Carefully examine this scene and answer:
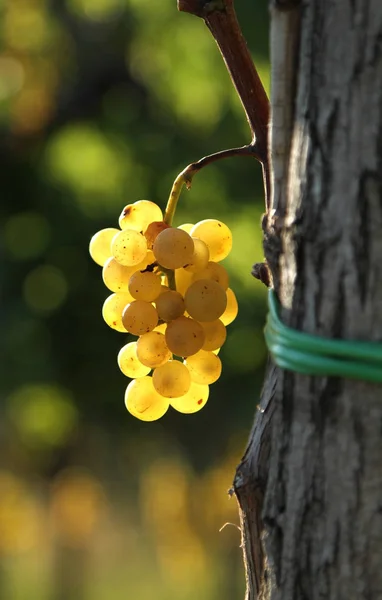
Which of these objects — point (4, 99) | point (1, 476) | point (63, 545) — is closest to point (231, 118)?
point (4, 99)

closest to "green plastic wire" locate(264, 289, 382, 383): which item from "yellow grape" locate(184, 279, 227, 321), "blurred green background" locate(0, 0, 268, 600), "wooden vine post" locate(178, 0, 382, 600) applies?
"wooden vine post" locate(178, 0, 382, 600)

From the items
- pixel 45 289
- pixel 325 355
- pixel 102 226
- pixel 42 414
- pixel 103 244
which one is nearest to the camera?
pixel 325 355

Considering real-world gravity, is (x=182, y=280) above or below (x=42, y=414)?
above

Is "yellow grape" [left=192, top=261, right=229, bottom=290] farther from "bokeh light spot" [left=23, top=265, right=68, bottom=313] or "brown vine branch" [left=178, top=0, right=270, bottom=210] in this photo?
"bokeh light spot" [left=23, top=265, right=68, bottom=313]

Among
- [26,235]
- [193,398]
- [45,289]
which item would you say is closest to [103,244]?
[193,398]

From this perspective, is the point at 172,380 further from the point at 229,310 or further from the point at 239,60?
the point at 239,60

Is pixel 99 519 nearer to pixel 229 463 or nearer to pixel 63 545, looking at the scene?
pixel 63 545

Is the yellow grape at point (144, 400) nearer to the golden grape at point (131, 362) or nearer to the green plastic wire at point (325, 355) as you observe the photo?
the golden grape at point (131, 362)
